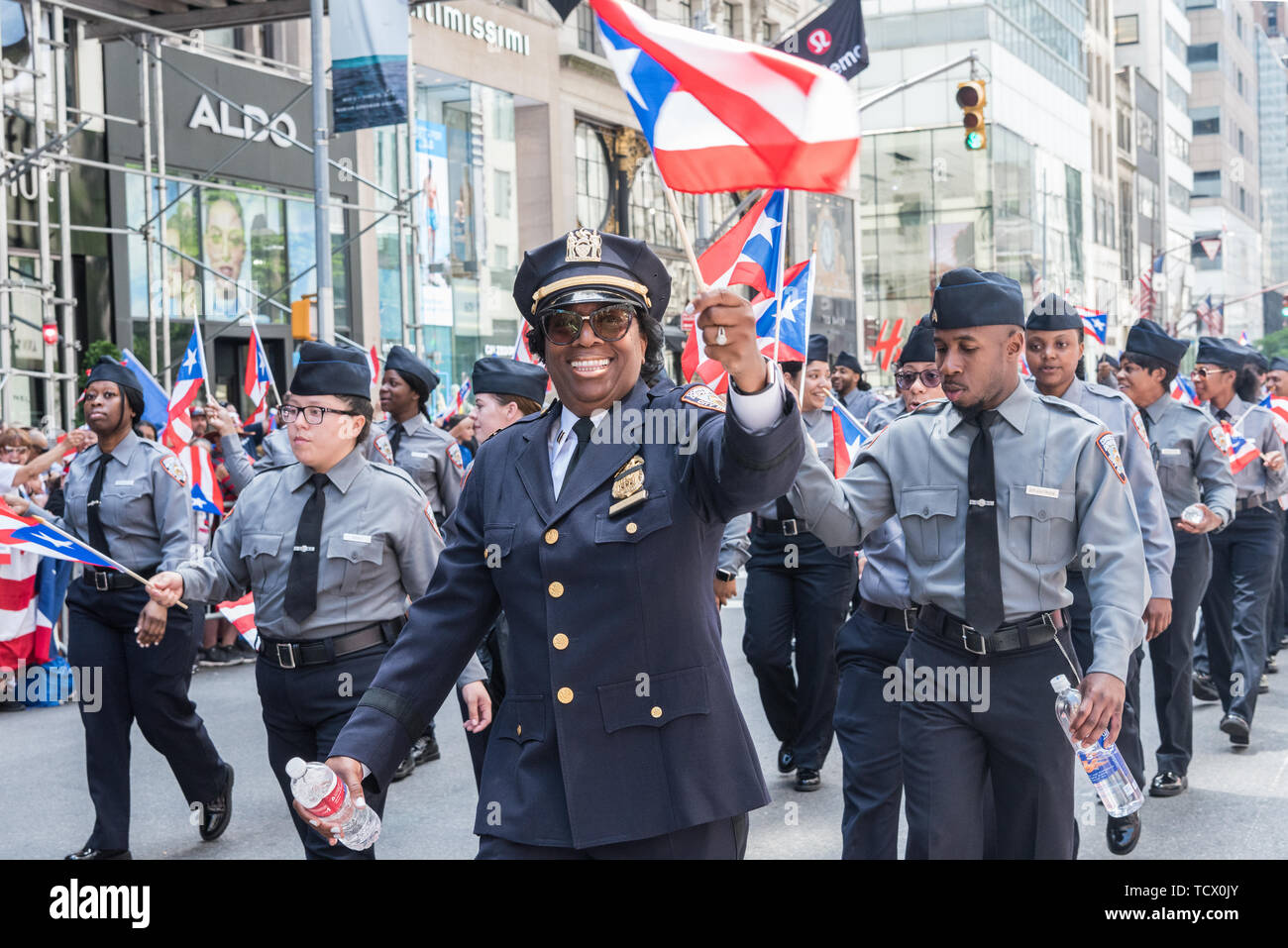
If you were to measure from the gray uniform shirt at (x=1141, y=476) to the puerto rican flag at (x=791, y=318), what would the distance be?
4.20 feet

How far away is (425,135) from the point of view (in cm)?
2917

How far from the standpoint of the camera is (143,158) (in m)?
21.8

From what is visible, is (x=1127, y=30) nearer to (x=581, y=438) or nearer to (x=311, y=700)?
(x=311, y=700)

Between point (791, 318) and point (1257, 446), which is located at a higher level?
point (791, 318)

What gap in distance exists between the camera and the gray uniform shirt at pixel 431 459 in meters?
9.65

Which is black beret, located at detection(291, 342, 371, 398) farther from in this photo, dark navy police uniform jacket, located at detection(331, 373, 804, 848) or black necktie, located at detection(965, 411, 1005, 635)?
dark navy police uniform jacket, located at detection(331, 373, 804, 848)

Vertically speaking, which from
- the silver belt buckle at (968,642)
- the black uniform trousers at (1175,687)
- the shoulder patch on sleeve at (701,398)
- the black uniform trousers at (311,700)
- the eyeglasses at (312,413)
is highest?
the eyeglasses at (312,413)

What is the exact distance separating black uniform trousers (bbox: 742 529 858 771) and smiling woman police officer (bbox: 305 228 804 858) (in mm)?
4780

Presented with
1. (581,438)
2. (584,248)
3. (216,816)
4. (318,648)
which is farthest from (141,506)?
(584,248)

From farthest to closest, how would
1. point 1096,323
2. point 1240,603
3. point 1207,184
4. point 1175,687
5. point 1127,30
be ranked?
point 1207,184 < point 1127,30 < point 1096,323 < point 1240,603 < point 1175,687

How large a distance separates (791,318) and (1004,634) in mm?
3481

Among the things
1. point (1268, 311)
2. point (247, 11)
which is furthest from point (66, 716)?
point (1268, 311)

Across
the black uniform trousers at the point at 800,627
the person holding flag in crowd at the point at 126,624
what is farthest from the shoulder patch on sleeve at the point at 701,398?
the black uniform trousers at the point at 800,627

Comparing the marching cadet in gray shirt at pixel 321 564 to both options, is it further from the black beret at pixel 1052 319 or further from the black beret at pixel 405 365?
the black beret at pixel 405 365
